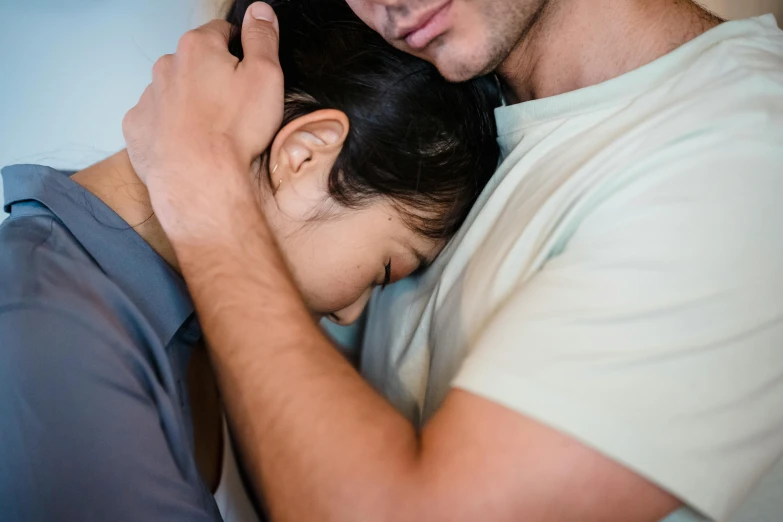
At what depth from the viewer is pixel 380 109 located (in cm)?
83

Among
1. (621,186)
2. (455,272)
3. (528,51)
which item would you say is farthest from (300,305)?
(528,51)

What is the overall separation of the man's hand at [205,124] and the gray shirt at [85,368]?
0.09 m

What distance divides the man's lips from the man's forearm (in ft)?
1.13

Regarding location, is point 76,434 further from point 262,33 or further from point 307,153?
point 262,33

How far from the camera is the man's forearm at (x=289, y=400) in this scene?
0.57m

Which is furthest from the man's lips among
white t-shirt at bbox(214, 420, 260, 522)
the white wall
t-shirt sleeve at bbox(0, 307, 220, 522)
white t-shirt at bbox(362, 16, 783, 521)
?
the white wall

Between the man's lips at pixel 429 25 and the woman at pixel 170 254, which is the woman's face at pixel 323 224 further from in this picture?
the man's lips at pixel 429 25

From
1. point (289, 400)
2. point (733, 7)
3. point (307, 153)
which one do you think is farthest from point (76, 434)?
point (733, 7)

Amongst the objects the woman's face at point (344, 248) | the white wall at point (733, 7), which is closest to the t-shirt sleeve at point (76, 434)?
the woman's face at point (344, 248)

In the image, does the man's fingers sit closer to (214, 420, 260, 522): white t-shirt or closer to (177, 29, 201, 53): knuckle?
(177, 29, 201, 53): knuckle

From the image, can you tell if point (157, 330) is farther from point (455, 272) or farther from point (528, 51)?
point (528, 51)

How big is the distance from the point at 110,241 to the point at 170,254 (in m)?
0.09

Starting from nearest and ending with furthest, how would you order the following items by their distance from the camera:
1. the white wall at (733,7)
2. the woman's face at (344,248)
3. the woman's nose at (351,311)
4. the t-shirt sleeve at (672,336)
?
1. the t-shirt sleeve at (672,336)
2. the woman's face at (344,248)
3. the woman's nose at (351,311)
4. the white wall at (733,7)

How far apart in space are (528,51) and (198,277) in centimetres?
60
